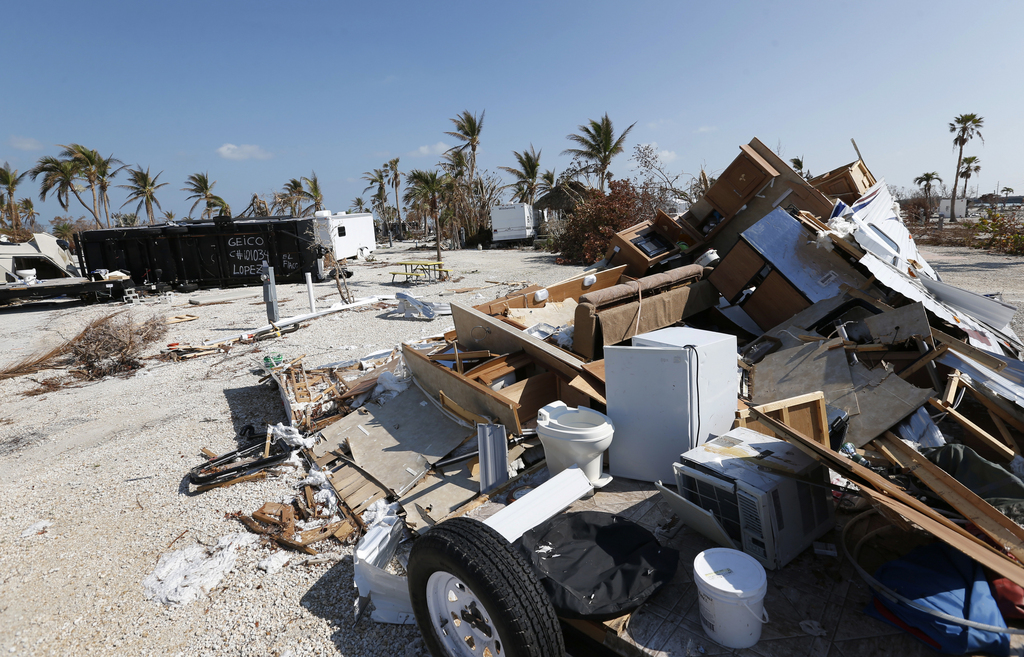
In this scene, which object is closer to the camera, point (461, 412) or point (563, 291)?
point (461, 412)

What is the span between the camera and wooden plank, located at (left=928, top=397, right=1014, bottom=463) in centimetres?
353

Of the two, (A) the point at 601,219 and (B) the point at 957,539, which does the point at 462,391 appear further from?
(A) the point at 601,219

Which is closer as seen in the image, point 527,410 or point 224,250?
point 527,410

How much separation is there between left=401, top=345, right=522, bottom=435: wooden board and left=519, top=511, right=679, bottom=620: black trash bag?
4.25ft

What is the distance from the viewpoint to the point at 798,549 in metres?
2.69

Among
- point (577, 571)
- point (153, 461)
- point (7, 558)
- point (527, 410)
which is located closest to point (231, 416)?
point (153, 461)

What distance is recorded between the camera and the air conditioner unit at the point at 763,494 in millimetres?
2568

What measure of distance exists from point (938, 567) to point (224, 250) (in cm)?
2026

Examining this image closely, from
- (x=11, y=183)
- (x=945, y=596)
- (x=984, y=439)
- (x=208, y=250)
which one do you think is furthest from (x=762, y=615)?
(x=11, y=183)

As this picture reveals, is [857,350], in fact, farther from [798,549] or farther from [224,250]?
[224,250]

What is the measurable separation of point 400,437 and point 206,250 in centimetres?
1664

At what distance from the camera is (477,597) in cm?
216

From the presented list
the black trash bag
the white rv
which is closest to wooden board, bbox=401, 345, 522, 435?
the black trash bag

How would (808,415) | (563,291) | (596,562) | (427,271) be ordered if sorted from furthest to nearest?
(427,271), (563,291), (808,415), (596,562)
